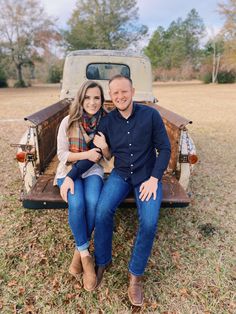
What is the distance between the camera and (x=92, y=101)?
2.63 meters

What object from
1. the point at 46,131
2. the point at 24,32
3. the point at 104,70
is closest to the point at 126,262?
the point at 46,131

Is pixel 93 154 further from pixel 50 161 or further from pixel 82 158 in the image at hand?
A: pixel 50 161

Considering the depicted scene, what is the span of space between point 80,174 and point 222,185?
2.77 metres

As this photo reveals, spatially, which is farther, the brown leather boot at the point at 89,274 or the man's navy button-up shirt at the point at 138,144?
the man's navy button-up shirt at the point at 138,144

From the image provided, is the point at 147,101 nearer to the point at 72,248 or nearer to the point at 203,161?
the point at 203,161

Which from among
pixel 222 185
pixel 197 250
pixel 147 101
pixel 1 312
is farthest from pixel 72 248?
pixel 147 101

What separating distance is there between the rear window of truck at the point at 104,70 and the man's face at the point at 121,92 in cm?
318

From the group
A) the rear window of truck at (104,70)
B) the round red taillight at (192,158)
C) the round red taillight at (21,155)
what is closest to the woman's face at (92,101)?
the round red taillight at (21,155)

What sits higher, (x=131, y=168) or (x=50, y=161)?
(x=131, y=168)

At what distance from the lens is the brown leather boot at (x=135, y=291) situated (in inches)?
91.4

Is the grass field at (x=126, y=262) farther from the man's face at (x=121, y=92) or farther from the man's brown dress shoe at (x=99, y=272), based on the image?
the man's face at (x=121, y=92)

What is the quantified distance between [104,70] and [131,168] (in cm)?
348

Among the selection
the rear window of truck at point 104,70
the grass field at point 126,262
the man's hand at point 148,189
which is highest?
the rear window of truck at point 104,70

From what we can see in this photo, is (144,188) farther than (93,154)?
No
